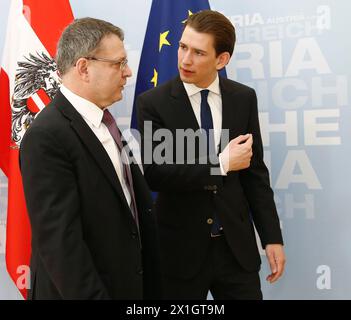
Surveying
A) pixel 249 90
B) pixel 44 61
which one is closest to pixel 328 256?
pixel 249 90

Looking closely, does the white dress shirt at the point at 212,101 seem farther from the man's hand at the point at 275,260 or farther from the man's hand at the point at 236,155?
the man's hand at the point at 275,260

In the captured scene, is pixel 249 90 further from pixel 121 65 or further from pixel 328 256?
pixel 328 256

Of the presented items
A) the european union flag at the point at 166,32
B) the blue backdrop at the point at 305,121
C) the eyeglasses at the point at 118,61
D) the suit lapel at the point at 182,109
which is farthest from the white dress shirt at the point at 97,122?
the blue backdrop at the point at 305,121

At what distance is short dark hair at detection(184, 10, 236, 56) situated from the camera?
211cm

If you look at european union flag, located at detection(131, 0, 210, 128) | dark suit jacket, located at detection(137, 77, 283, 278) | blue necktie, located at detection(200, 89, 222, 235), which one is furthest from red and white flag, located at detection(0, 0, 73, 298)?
blue necktie, located at detection(200, 89, 222, 235)

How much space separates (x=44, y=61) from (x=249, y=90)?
131 centimetres

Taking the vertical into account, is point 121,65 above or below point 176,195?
above

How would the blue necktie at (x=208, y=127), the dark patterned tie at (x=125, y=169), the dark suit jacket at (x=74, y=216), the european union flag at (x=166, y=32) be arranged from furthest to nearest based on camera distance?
1. the european union flag at (x=166, y=32)
2. the blue necktie at (x=208, y=127)
3. the dark patterned tie at (x=125, y=169)
4. the dark suit jacket at (x=74, y=216)

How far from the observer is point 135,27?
3197 mm

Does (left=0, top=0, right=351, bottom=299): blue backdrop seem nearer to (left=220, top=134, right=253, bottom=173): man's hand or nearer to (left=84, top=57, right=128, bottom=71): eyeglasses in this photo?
(left=220, top=134, right=253, bottom=173): man's hand

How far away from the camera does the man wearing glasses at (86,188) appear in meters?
1.37

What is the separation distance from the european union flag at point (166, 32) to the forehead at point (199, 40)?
0.65m
